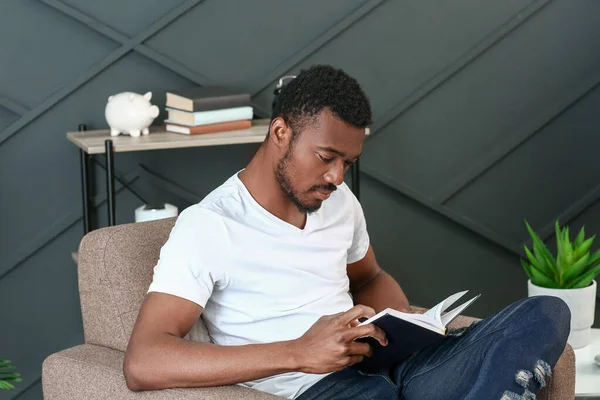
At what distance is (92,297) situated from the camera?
1.72 m

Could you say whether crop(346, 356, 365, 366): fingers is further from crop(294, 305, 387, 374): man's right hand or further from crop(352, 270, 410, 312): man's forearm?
crop(352, 270, 410, 312): man's forearm

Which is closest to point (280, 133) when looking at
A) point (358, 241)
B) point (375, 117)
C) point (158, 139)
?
Result: point (358, 241)

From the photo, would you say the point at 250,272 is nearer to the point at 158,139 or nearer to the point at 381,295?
the point at 381,295

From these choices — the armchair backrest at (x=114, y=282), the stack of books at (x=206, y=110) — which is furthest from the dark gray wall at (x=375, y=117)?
the armchair backrest at (x=114, y=282)

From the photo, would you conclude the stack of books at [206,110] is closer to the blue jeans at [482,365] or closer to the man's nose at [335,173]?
the man's nose at [335,173]

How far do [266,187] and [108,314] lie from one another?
385 millimetres

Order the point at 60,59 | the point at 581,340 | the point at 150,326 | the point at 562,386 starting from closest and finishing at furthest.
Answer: the point at 150,326 → the point at 562,386 → the point at 581,340 → the point at 60,59

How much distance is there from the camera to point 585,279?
221 centimetres

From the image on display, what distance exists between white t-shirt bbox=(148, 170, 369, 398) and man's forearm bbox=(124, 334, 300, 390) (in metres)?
0.09

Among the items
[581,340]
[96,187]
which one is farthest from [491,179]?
[96,187]

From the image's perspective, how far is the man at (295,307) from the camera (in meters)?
1.51

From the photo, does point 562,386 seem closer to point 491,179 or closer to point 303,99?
point 303,99

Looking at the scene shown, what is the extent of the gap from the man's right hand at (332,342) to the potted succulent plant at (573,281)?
0.81 meters

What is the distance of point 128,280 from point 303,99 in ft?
1.56
